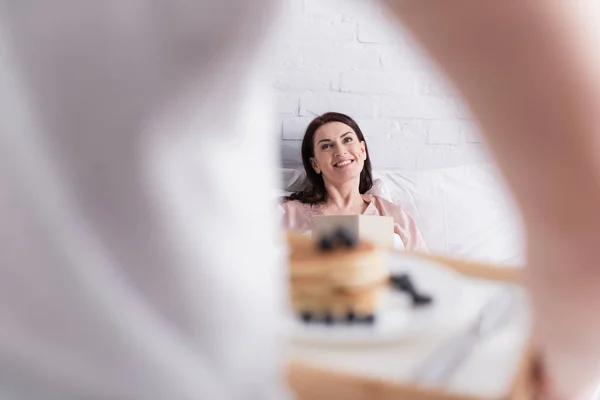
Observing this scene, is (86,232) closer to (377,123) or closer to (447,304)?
(447,304)

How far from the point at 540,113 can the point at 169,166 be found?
10 cm

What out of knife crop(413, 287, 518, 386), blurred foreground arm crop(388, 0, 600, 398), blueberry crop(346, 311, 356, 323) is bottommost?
knife crop(413, 287, 518, 386)

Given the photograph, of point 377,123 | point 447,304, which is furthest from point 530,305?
point 377,123

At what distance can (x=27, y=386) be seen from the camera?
0.17 meters

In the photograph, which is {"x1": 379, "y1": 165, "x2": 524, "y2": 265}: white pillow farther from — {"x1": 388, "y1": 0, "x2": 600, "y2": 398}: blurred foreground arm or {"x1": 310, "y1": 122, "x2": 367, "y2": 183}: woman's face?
{"x1": 388, "y1": 0, "x2": 600, "y2": 398}: blurred foreground arm

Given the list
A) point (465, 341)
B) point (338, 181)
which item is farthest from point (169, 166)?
point (338, 181)

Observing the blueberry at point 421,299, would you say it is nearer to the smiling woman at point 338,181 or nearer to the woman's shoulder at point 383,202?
the smiling woman at point 338,181

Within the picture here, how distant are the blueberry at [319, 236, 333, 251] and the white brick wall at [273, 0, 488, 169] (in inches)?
48.7

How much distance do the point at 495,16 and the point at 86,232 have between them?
0.11m

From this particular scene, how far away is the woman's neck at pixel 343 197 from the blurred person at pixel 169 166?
104 centimetres

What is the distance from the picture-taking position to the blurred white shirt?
15 cm

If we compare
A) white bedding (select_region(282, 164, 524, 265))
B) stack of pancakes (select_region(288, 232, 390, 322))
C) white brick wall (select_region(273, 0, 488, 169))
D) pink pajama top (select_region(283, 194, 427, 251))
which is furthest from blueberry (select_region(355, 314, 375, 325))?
white brick wall (select_region(273, 0, 488, 169))

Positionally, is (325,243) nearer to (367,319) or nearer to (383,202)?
(367,319)

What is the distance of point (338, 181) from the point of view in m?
1.25
